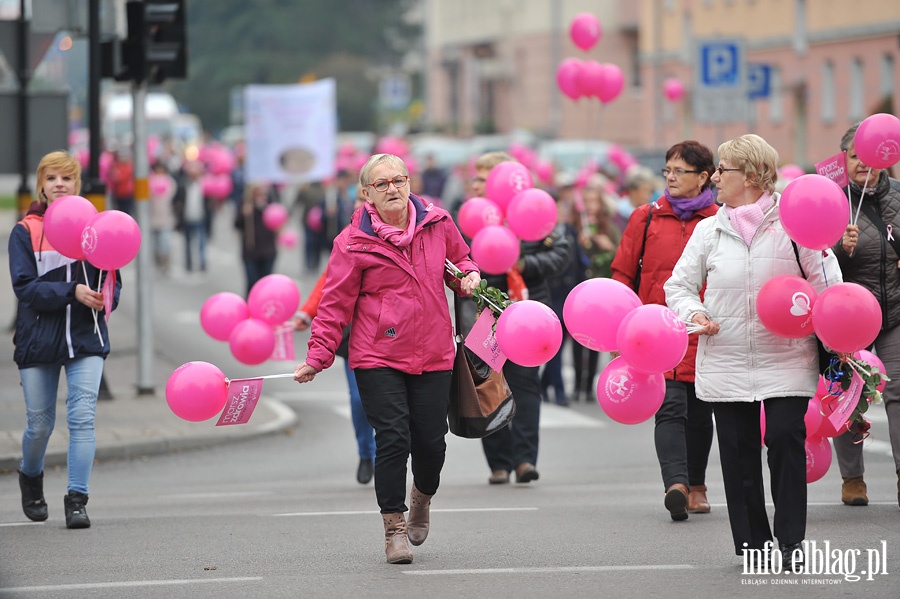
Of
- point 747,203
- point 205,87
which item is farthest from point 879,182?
point 205,87

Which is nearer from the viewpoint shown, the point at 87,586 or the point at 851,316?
the point at 851,316

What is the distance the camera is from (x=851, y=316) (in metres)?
6.58

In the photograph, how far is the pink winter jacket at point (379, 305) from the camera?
7289 millimetres

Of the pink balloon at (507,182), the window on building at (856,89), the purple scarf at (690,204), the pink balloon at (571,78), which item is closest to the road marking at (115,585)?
the purple scarf at (690,204)

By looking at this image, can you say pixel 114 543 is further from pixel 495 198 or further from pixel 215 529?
pixel 495 198

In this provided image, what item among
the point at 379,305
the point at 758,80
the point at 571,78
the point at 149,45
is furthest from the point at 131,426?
the point at 758,80

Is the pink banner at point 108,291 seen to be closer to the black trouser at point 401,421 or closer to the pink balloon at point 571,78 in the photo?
the black trouser at point 401,421

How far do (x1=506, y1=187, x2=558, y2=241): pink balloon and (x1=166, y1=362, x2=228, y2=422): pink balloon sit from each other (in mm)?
2688

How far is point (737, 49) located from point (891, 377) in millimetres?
12421

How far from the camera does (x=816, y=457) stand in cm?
845

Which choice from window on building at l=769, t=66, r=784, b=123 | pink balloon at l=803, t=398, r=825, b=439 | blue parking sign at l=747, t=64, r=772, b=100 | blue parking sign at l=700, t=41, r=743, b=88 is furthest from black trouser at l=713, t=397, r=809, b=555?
window on building at l=769, t=66, r=784, b=123

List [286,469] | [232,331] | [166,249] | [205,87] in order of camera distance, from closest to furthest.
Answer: [232,331], [286,469], [166,249], [205,87]

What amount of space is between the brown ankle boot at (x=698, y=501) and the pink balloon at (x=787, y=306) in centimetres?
234

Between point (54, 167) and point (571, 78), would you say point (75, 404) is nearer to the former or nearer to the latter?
point (54, 167)
